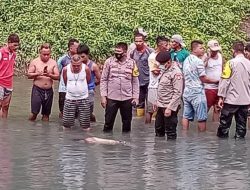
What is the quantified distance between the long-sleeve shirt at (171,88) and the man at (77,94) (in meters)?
1.49

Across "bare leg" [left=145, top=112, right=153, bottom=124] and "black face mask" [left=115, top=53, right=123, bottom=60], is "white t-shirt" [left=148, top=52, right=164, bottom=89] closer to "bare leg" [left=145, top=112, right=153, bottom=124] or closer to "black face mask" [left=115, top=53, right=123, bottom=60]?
"bare leg" [left=145, top=112, right=153, bottom=124]

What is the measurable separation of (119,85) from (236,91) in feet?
6.21

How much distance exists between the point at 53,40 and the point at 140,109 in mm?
7852

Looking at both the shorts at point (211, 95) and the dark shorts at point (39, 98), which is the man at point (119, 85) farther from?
the shorts at point (211, 95)

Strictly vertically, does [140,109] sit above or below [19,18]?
below

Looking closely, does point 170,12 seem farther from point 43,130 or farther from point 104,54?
point 43,130

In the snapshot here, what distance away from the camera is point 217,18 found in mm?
23797

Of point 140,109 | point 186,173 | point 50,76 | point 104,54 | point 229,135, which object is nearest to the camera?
point 186,173

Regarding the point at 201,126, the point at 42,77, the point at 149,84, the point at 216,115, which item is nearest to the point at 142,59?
the point at 149,84

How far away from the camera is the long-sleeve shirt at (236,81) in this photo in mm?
12508

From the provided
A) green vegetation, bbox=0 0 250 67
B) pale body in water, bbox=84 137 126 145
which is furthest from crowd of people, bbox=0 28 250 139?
green vegetation, bbox=0 0 250 67

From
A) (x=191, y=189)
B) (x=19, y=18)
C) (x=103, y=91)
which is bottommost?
(x=191, y=189)

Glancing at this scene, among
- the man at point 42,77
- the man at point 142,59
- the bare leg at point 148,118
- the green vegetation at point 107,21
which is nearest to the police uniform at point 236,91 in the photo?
the bare leg at point 148,118

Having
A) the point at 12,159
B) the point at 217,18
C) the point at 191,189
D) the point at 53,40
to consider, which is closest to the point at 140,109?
the point at 12,159
